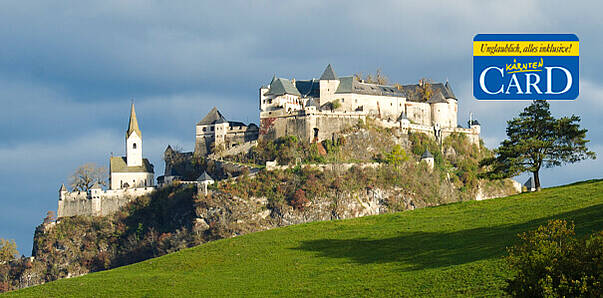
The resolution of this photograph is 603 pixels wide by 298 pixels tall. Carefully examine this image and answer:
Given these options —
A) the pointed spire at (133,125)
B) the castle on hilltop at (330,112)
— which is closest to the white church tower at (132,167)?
the pointed spire at (133,125)

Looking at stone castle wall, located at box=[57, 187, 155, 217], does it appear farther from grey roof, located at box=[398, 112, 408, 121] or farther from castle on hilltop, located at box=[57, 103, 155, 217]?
grey roof, located at box=[398, 112, 408, 121]

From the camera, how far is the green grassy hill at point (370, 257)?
39906mm

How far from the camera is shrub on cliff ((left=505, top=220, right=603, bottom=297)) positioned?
28047 millimetres

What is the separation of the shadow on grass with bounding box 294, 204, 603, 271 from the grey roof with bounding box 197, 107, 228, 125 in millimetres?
55459

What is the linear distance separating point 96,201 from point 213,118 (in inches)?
712

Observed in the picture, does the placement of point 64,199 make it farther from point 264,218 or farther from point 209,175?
point 264,218

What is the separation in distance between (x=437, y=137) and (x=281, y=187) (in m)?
25.8

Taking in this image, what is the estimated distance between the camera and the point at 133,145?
108 meters

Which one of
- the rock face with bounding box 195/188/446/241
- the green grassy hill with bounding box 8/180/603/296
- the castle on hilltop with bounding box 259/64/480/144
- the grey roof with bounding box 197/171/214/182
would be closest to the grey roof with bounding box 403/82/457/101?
the castle on hilltop with bounding box 259/64/480/144

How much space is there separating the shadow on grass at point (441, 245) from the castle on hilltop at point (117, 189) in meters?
54.1

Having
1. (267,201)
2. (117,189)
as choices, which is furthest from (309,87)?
(117,189)

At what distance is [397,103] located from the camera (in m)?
107

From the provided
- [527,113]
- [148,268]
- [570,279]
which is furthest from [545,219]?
[148,268]

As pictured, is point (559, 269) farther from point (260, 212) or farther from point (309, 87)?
point (309, 87)
